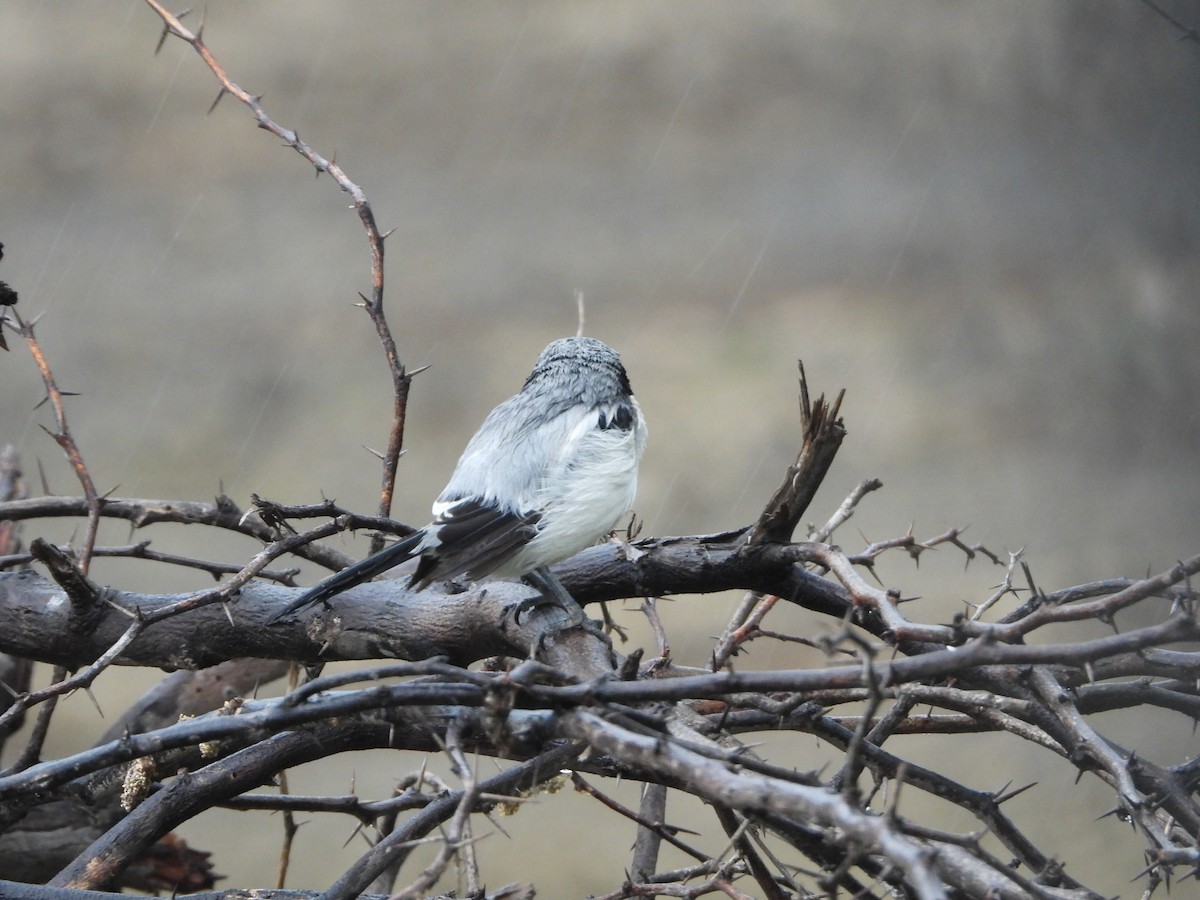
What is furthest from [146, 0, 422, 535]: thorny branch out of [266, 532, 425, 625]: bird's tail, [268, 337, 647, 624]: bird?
[266, 532, 425, 625]: bird's tail

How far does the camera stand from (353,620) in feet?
4.39

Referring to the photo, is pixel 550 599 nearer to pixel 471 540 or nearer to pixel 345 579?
pixel 471 540

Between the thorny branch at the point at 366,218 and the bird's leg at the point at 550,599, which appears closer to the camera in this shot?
the bird's leg at the point at 550,599

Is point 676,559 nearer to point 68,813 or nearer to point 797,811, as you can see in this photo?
point 797,811

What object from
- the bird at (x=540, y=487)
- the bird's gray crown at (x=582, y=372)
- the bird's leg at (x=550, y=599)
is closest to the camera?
the bird's leg at (x=550, y=599)

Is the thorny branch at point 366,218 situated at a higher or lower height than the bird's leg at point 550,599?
higher

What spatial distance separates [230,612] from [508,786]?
0.45 m

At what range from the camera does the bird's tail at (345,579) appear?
4.23 ft

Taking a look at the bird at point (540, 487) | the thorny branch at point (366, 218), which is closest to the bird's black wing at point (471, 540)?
the bird at point (540, 487)

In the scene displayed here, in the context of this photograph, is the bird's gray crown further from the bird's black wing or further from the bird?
the bird's black wing

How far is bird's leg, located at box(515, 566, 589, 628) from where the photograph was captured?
1249mm

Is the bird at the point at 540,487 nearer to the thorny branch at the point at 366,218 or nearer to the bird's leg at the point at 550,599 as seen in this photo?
the bird's leg at the point at 550,599

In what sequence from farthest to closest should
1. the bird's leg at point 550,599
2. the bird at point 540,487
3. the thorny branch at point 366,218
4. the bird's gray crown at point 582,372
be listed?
the bird's gray crown at point 582,372 < the thorny branch at point 366,218 < the bird at point 540,487 < the bird's leg at point 550,599

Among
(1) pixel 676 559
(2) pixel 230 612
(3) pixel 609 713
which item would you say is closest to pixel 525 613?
(1) pixel 676 559
